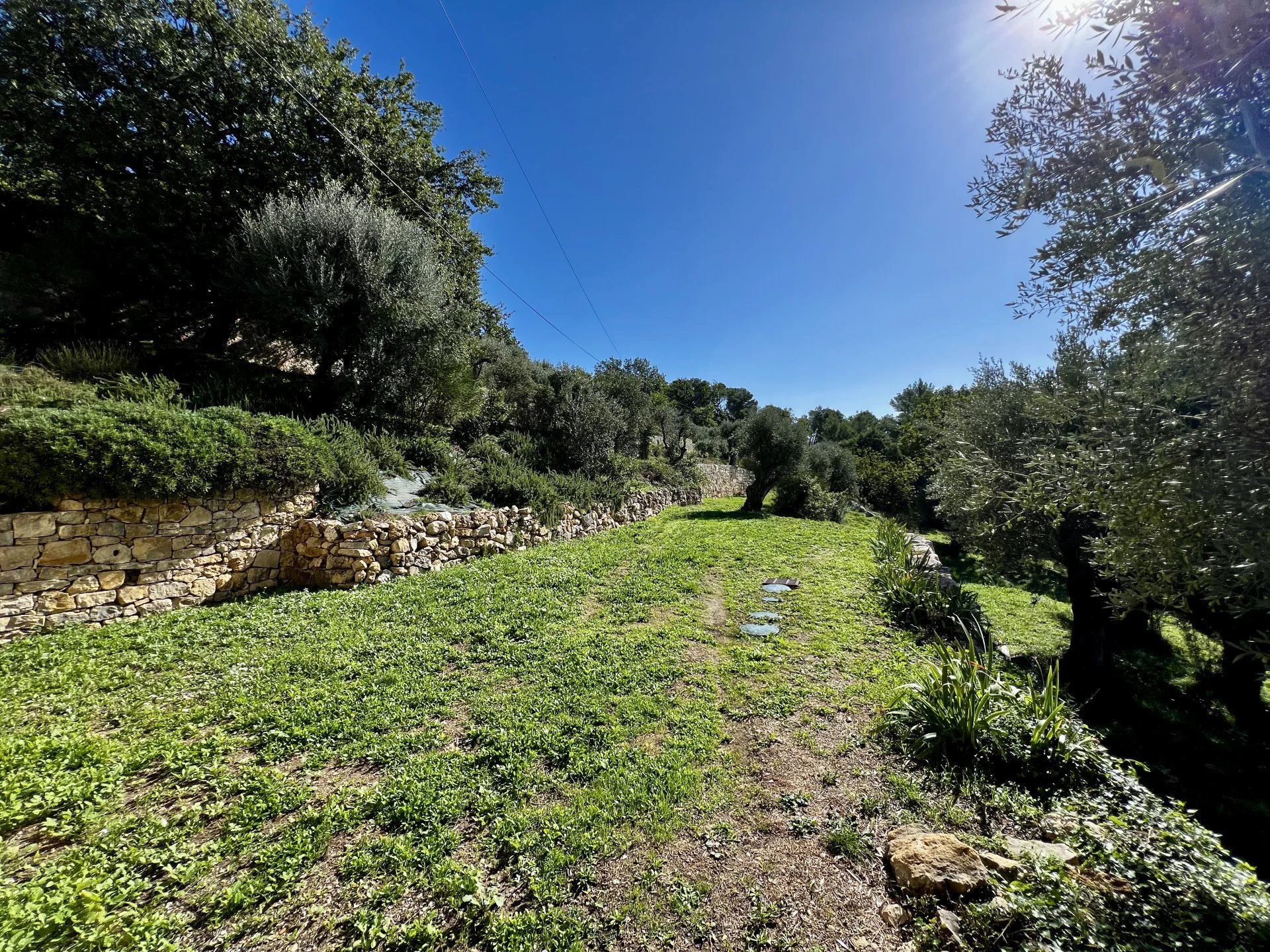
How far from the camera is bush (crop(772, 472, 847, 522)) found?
16328 millimetres

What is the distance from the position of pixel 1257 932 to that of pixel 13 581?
30.0 ft

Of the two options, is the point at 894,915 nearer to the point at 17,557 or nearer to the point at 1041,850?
the point at 1041,850

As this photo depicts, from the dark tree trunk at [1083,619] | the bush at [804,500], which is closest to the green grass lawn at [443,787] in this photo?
the dark tree trunk at [1083,619]

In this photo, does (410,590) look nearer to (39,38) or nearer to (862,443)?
(39,38)

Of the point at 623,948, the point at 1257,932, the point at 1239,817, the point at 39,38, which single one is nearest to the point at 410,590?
the point at 623,948

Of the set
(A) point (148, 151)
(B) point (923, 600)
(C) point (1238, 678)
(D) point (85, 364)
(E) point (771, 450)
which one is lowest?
(C) point (1238, 678)

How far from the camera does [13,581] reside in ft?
13.6

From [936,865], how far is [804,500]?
50.1 feet

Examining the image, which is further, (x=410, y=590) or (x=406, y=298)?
(x=406, y=298)

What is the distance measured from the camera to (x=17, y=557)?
4.17 m

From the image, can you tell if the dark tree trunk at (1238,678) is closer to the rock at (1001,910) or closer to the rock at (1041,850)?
the rock at (1041,850)

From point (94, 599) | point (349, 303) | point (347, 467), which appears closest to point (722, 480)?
point (349, 303)

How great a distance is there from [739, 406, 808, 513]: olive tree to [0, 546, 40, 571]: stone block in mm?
16274

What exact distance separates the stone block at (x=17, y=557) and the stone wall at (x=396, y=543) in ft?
6.83
